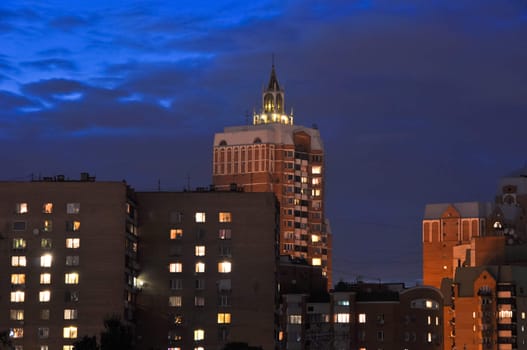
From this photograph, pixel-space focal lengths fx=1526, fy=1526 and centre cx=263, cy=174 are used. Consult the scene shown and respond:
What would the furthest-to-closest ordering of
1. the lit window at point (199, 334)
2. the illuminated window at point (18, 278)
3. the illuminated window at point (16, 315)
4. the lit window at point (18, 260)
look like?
1. the lit window at point (199, 334)
2. the lit window at point (18, 260)
3. the illuminated window at point (18, 278)
4. the illuminated window at point (16, 315)

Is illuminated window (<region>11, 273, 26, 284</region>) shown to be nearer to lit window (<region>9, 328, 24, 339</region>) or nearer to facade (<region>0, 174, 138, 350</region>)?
facade (<region>0, 174, 138, 350</region>)

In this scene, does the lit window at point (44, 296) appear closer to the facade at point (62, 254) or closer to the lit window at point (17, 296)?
the facade at point (62, 254)

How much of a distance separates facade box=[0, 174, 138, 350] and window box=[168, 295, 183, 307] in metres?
6.20

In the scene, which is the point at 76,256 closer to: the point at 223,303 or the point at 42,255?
the point at 42,255

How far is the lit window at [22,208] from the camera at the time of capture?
191m

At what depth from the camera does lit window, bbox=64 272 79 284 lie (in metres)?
189

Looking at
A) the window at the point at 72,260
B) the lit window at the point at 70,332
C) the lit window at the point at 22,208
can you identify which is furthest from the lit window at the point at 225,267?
the lit window at the point at 22,208

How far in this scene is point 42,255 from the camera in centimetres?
19038

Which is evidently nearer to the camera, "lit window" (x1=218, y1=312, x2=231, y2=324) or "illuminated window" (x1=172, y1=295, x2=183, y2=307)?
"lit window" (x1=218, y1=312, x2=231, y2=324)

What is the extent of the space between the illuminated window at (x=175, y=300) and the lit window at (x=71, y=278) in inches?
549

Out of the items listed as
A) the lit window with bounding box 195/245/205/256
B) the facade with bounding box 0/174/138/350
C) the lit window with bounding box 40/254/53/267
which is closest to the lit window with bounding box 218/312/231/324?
the lit window with bounding box 195/245/205/256

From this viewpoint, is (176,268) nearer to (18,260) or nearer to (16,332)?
(18,260)

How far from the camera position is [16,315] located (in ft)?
614

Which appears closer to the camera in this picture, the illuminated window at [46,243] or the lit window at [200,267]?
the illuminated window at [46,243]
